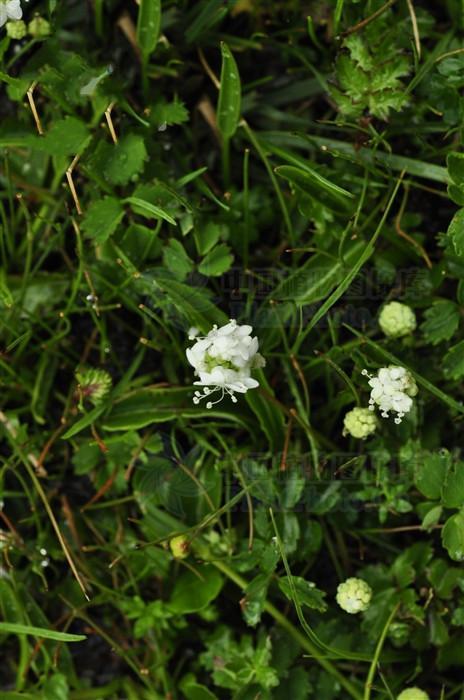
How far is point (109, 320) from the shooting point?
161 cm

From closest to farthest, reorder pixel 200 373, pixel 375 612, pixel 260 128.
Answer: pixel 200 373
pixel 375 612
pixel 260 128

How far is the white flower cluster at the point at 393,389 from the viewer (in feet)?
4.10

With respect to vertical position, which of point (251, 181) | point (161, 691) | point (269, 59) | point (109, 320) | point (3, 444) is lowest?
point (161, 691)

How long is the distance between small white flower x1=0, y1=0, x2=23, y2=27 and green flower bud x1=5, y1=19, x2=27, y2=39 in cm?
4

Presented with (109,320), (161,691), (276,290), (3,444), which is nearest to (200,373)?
(276,290)

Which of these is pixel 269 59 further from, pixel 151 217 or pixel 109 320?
pixel 109 320

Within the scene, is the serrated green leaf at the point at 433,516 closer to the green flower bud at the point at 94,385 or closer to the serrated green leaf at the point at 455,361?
the serrated green leaf at the point at 455,361

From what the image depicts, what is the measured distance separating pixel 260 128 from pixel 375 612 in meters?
0.91

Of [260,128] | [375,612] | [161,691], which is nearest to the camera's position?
[375,612]

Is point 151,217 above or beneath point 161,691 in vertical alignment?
above

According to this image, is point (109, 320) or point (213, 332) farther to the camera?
point (109, 320)

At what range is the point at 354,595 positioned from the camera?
1.35 metres

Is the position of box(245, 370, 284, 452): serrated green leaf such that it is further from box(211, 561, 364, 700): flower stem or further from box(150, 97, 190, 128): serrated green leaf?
box(150, 97, 190, 128): serrated green leaf

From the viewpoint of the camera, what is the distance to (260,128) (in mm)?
1644
